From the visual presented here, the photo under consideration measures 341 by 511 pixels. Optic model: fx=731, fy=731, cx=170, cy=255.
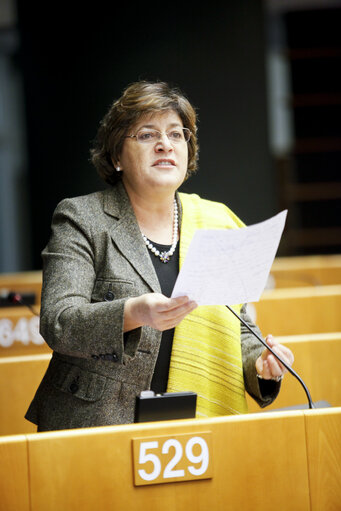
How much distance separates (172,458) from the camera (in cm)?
142

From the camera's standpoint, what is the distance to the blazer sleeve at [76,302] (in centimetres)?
155

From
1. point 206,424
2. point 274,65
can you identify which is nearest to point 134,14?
point 274,65

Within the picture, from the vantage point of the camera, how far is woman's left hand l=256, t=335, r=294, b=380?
5.68 ft

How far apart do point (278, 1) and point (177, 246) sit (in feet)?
23.9

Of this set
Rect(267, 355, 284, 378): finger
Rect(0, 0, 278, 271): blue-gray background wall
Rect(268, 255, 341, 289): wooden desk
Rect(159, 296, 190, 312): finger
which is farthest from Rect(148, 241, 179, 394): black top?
Rect(0, 0, 278, 271): blue-gray background wall

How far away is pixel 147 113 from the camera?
183cm

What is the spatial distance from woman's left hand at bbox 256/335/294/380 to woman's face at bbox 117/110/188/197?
459 mm

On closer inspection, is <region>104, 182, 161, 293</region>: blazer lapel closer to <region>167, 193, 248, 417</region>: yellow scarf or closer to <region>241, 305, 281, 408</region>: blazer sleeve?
<region>167, 193, 248, 417</region>: yellow scarf

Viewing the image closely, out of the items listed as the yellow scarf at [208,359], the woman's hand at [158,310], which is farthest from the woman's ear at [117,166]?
the woman's hand at [158,310]

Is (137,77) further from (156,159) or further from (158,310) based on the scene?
(158,310)

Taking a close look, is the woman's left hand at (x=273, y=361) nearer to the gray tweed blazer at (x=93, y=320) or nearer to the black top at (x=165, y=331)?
the gray tweed blazer at (x=93, y=320)

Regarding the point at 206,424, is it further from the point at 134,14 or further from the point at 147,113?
the point at 134,14

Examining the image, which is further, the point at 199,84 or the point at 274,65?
the point at 274,65

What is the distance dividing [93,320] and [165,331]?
295mm
